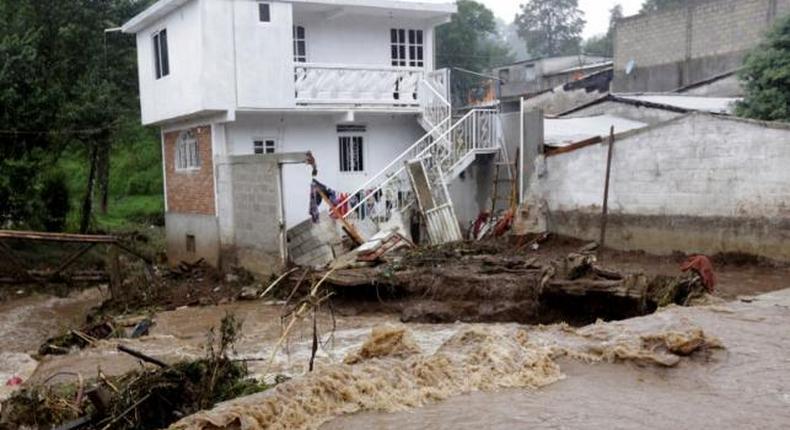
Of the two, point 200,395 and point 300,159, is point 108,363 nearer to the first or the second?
point 200,395

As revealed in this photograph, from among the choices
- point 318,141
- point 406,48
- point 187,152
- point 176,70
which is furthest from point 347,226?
point 406,48

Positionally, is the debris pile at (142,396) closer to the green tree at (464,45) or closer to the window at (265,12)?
the window at (265,12)

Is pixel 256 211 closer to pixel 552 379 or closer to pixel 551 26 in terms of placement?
pixel 552 379

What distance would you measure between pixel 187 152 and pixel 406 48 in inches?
274

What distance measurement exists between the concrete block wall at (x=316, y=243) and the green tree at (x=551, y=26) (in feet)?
174

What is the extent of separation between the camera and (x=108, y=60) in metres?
25.1

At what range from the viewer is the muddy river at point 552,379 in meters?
6.61

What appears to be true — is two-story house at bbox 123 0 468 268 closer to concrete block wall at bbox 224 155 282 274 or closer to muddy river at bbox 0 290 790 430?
concrete block wall at bbox 224 155 282 274

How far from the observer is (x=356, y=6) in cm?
1917

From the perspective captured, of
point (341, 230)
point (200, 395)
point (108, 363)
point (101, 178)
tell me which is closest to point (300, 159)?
point (341, 230)

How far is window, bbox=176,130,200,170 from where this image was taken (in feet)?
66.3

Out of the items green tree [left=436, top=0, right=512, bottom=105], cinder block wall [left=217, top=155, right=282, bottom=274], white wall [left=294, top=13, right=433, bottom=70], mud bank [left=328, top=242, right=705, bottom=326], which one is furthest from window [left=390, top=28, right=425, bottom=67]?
green tree [left=436, top=0, right=512, bottom=105]

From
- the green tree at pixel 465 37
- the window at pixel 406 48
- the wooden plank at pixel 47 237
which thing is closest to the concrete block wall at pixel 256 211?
the wooden plank at pixel 47 237

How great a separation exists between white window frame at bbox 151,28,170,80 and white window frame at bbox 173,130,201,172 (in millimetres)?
1713
